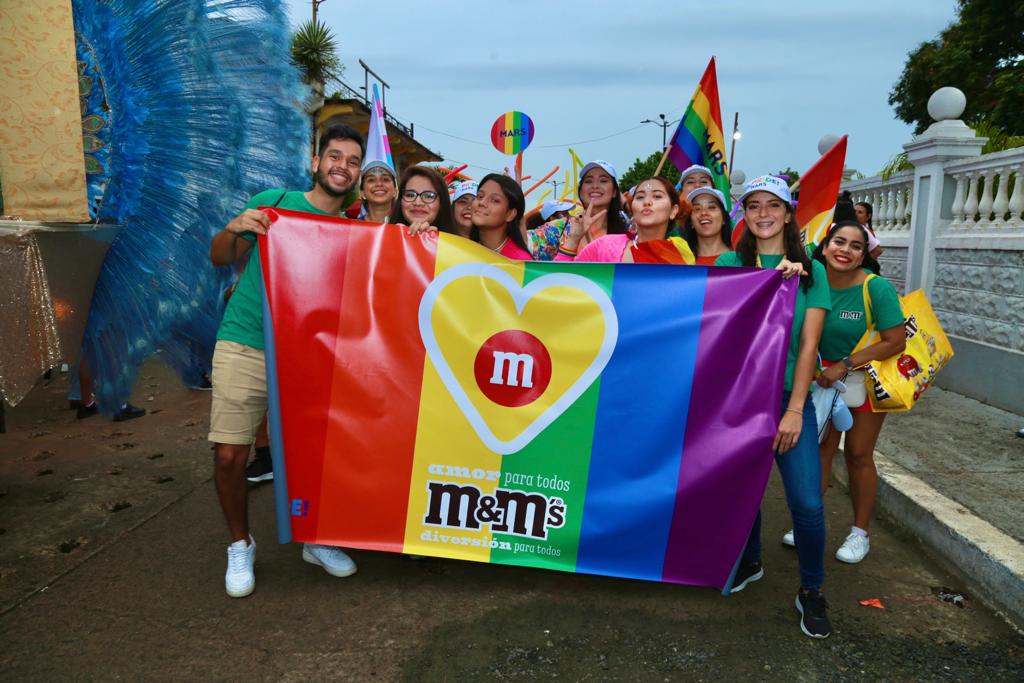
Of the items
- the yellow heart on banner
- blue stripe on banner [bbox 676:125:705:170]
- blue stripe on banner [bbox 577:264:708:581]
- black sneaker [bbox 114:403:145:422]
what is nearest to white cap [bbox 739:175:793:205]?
blue stripe on banner [bbox 577:264:708:581]

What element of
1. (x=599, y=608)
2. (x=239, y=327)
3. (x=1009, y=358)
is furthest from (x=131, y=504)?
(x=1009, y=358)

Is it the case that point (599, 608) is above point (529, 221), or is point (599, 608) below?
below

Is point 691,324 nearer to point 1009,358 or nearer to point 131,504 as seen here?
point 131,504

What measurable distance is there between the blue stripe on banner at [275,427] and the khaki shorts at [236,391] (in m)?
0.06

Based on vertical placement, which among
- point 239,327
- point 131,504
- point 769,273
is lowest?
point 131,504

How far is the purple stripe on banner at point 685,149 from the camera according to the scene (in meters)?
5.80

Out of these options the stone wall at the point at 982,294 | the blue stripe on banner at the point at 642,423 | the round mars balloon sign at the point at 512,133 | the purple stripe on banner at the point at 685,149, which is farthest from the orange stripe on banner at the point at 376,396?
the stone wall at the point at 982,294

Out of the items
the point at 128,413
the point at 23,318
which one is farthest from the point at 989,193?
the point at 128,413

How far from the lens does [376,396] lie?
3.17 metres

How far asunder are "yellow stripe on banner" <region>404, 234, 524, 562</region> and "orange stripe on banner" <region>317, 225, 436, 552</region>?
0.14ft

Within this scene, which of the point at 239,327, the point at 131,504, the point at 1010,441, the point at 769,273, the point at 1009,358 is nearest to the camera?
the point at 769,273

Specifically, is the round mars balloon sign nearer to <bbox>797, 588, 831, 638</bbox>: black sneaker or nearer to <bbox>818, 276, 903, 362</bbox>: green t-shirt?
<bbox>818, 276, 903, 362</bbox>: green t-shirt

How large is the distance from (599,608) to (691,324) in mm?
1197

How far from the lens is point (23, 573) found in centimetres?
327
